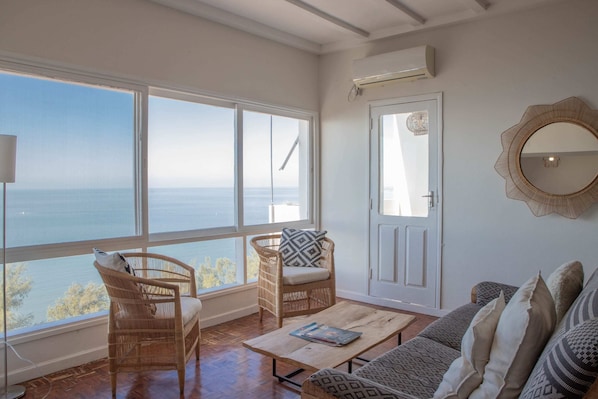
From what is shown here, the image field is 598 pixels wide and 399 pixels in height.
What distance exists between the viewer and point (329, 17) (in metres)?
3.90

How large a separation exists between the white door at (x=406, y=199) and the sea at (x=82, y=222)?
5.60ft

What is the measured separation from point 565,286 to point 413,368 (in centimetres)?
75

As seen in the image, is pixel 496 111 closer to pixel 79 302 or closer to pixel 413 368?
pixel 413 368

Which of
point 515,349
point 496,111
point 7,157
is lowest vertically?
point 515,349

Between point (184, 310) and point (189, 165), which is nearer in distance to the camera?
point (184, 310)

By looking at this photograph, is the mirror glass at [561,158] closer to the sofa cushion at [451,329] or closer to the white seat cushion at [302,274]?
the sofa cushion at [451,329]

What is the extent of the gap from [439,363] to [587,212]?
2162 millimetres

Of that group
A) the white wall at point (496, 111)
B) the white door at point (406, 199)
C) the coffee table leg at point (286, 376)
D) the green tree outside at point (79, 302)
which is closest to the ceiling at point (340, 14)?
the white wall at point (496, 111)

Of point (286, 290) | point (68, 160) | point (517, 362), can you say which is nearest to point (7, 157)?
point (68, 160)

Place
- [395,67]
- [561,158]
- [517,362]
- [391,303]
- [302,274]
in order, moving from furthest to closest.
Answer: [391,303], [395,67], [302,274], [561,158], [517,362]

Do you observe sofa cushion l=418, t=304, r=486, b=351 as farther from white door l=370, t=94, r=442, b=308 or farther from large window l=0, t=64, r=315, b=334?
large window l=0, t=64, r=315, b=334

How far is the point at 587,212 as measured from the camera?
3350 millimetres

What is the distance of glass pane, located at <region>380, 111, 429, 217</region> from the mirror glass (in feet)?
3.01

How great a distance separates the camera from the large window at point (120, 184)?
9.14 ft
